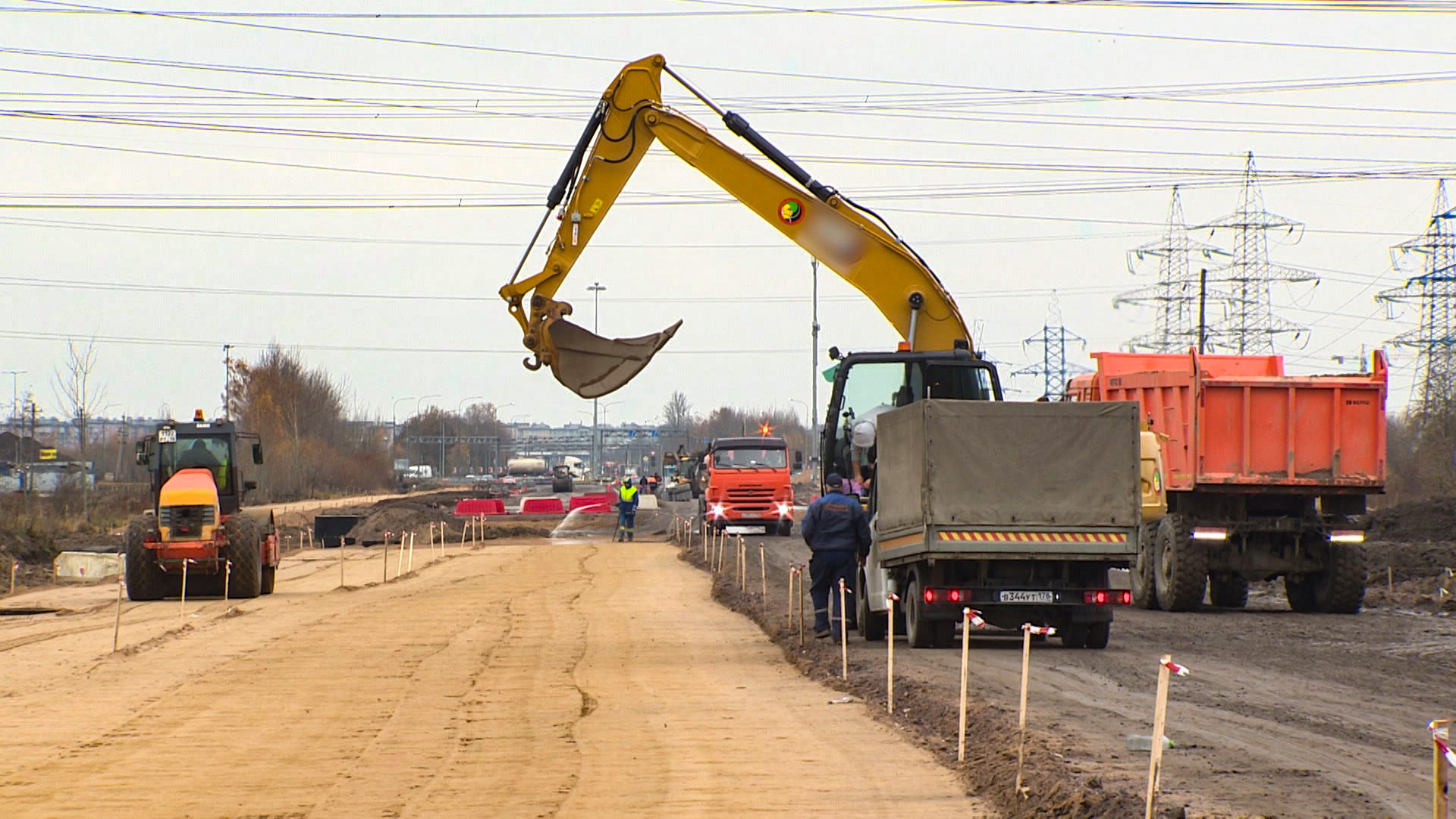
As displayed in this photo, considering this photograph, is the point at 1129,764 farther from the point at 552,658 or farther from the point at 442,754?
the point at 552,658

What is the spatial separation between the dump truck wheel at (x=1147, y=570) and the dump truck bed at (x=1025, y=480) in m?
6.51

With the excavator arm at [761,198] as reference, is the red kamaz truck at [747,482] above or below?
below

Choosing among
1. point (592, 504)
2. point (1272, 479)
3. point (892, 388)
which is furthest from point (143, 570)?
point (592, 504)

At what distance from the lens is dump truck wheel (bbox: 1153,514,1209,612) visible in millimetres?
22000

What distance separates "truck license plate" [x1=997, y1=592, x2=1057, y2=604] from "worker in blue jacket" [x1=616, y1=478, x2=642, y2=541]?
106ft

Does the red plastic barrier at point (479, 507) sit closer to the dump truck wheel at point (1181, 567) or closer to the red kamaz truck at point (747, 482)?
the red kamaz truck at point (747, 482)

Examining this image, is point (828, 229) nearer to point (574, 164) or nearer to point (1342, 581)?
point (574, 164)

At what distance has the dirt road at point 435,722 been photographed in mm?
9656

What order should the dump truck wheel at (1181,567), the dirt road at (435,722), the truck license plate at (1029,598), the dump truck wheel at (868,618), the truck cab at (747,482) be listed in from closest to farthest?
the dirt road at (435,722) < the truck license plate at (1029,598) < the dump truck wheel at (868,618) < the dump truck wheel at (1181,567) < the truck cab at (747,482)

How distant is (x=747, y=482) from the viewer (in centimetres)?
4572

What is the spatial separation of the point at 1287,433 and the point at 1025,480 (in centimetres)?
672

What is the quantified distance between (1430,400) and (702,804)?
4896cm

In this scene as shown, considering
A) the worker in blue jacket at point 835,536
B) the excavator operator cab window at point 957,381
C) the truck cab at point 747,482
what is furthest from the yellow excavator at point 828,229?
the truck cab at point 747,482

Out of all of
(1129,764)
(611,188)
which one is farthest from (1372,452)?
(1129,764)
